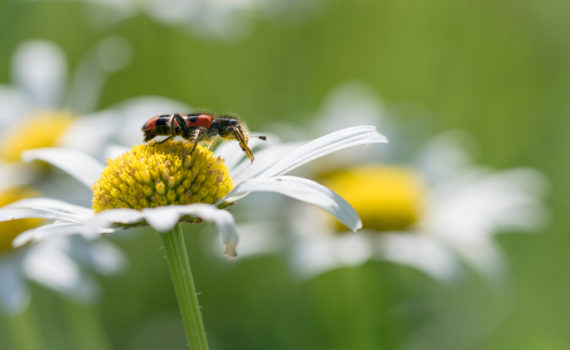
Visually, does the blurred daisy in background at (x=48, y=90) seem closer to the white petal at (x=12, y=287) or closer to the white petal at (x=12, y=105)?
the white petal at (x=12, y=105)

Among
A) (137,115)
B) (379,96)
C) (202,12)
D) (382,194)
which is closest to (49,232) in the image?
(137,115)

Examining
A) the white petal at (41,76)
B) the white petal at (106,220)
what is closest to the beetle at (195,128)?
the white petal at (106,220)

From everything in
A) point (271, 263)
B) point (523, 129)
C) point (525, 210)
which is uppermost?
point (523, 129)

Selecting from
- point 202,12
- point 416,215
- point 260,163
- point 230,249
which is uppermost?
point 202,12

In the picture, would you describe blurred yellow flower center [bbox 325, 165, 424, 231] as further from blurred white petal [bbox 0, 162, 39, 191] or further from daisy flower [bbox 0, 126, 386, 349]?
daisy flower [bbox 0, 126, 386, 349]

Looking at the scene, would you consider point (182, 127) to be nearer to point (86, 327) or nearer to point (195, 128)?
point (195, 128)

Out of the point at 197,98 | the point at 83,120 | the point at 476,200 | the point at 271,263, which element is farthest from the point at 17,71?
the point at 476,200

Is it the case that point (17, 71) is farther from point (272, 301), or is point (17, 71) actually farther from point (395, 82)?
point (395, 82)
